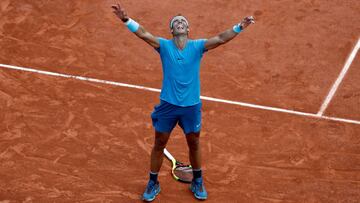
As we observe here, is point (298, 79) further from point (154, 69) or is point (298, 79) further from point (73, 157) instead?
→ point (73, 157)

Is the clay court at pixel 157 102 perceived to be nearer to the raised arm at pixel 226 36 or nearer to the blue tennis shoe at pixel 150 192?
the blue tennis shoe at pixel 150 192

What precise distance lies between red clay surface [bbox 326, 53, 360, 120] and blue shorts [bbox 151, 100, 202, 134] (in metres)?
3.28

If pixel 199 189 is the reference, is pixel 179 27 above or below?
above

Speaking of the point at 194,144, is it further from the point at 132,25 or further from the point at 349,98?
the point at 349,98

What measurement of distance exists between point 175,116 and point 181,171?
1.45 meters

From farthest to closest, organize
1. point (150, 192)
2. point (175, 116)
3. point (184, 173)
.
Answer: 1. point (184, 173)
2. point (150, 192)
3. point (175, 116)

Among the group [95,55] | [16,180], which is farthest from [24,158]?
[95,55]

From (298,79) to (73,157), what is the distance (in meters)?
4.35

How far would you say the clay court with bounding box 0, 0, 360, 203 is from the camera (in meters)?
8.31

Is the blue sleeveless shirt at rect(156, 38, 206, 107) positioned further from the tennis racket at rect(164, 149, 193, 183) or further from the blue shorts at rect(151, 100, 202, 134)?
the tennis racket at rect(164, 149, 193, 183)

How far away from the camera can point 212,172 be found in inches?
334

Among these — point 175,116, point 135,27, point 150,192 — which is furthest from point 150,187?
point 135,27

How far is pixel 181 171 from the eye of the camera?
8484mm

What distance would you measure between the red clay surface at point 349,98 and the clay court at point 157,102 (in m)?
0.03
